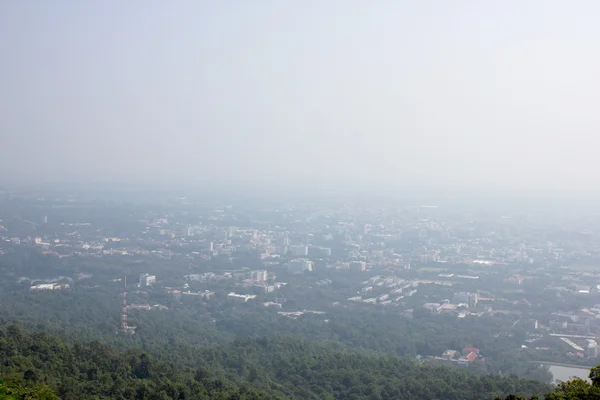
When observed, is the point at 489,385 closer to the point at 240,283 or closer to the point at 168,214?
the point at 240,283

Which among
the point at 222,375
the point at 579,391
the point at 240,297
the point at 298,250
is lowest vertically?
the point at 240,297

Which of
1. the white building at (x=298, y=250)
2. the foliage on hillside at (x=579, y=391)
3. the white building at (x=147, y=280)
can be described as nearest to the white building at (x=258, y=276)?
the white building at (x=147, y=280)

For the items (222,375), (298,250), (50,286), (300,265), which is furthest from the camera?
(298,250)

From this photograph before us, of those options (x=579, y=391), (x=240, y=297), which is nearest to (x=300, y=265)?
(x=240, y=297)

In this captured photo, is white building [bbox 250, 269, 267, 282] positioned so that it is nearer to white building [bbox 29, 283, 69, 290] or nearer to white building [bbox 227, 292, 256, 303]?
white building [bbox 227, 292, 256, 303]

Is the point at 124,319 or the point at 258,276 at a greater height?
the point at 258,276

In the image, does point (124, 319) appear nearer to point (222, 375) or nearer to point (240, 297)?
A: point (240, 297)

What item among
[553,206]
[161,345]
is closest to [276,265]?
[161,345]

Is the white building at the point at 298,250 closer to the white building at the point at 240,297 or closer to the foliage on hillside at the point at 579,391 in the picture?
the white building at the point at 240,297

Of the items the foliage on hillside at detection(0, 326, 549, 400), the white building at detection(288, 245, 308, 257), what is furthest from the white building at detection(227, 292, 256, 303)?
the white building at detection(288, 245, 308, 257)

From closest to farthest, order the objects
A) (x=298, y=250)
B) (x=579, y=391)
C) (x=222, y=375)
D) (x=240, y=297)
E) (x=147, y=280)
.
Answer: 1. (x=579, y=391)
2. (x=222, y=375)
3. (x=240, y=297)
4. (x=147, y=280)
5. (x=298, y=250)

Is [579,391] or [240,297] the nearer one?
[579,391]
